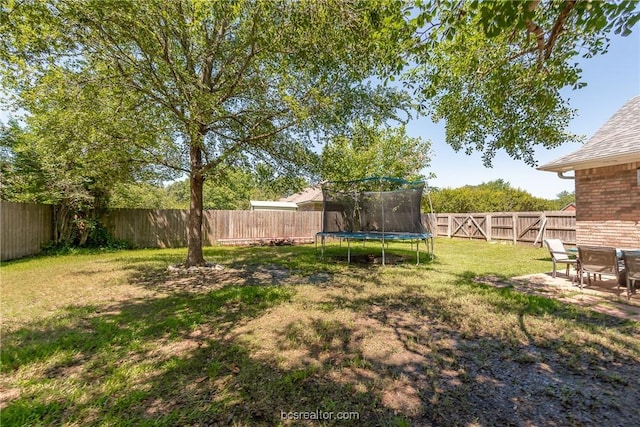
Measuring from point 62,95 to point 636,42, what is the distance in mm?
8455

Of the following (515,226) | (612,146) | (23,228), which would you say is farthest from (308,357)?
(515,226)

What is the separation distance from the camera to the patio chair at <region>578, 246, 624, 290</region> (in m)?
4.66

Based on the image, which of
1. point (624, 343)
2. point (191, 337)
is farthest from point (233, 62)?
point (624, 343)

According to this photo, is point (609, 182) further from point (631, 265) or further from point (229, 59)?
point (229, 59)

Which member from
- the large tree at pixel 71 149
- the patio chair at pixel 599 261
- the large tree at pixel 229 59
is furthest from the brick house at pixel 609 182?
the large tree at pixel 71 149

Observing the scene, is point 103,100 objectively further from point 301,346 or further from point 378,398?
point 378,398

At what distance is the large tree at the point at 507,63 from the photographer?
2.13 metres

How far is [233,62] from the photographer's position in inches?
219

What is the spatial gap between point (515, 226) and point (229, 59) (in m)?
13.1

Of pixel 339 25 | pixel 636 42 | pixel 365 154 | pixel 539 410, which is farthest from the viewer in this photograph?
pixel 365 154

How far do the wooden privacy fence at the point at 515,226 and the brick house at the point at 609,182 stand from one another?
4.22m

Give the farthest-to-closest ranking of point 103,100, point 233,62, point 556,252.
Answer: point 556,252 → point 233,62 → point 103,100

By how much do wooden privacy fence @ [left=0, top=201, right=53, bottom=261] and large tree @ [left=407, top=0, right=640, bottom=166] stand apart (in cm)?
1069

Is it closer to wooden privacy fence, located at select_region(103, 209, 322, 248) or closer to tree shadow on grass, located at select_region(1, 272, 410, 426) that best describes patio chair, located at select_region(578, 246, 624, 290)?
tree shadow on grass, located at select_region(1, 272, 410, 426)
